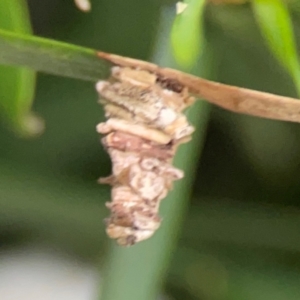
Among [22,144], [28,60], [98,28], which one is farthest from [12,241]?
[28,60]

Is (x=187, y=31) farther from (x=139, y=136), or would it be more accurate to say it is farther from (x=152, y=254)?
(x=152, y=254)

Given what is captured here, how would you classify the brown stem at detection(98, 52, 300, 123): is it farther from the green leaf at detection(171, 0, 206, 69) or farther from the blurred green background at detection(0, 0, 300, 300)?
the blurred green background at detection(0, 0, 300, 300)

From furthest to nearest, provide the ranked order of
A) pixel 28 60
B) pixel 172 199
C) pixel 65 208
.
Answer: pixel 65 208
pixel 172 199
pixel 28 60

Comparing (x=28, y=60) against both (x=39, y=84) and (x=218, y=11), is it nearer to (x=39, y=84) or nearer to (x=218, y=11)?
(x=218, y=11)

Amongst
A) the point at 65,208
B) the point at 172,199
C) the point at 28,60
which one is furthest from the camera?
Answer: the point at 65,208

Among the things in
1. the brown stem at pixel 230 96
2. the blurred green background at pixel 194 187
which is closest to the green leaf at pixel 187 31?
the brown stem at pixel 230 96

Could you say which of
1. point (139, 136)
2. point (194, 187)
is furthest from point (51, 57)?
point (194, 187)

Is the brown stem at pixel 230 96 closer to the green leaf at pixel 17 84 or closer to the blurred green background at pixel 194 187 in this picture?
the green leaf at pixel 17 84
